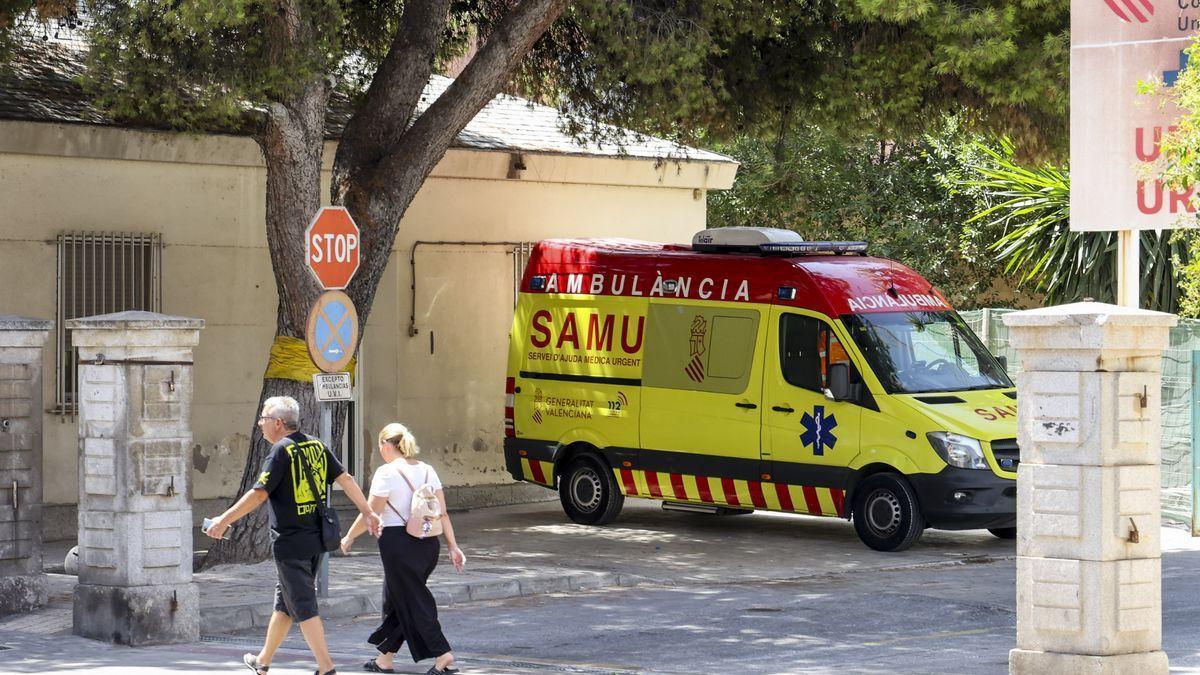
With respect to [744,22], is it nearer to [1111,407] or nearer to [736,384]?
[736,384]

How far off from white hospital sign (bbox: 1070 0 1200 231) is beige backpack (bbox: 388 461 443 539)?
6.48 m

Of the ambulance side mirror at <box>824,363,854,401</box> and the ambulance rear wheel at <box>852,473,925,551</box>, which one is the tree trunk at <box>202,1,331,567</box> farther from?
the ambulance rear wheel at <box>852,473,925,551</box>

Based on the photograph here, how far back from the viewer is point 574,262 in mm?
18641

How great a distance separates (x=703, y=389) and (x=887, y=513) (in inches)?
84.3

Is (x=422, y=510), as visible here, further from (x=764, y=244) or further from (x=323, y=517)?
(x=764, y=244)

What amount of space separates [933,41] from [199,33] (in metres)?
6.25

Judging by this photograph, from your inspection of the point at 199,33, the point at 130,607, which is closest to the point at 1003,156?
the point at 199,33

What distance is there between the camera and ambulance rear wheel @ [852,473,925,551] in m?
16.2

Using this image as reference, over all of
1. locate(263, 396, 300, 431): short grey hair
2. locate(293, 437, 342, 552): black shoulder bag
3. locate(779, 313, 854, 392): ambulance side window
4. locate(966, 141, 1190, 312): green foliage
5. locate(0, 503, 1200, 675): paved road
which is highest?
locate(966, 141, 1190, 312): green foliage

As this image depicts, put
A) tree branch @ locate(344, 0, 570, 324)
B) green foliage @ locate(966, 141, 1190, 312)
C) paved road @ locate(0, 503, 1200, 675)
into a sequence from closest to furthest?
paved road @ locate(0, 503, 1200, 675)
tree branch @ locate(344, 0, 570, 324)
green foliage @ locate(966, 141, 1190, 312)

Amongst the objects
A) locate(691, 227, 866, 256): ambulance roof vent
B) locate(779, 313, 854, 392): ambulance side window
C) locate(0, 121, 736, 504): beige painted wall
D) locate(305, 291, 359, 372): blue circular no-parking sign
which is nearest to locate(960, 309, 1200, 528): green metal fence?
locate(691, 227, 866, 256): ambulance roof vent

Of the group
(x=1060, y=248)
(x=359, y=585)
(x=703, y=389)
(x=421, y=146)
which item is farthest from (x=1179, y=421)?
(x=1060, y=248)

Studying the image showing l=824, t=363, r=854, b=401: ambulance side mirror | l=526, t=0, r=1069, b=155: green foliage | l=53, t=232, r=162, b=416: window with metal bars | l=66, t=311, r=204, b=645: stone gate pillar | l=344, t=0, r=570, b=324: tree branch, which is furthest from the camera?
l=53, t=232, r=162, b=416: window with metal bars

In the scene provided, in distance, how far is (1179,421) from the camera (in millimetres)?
18000
